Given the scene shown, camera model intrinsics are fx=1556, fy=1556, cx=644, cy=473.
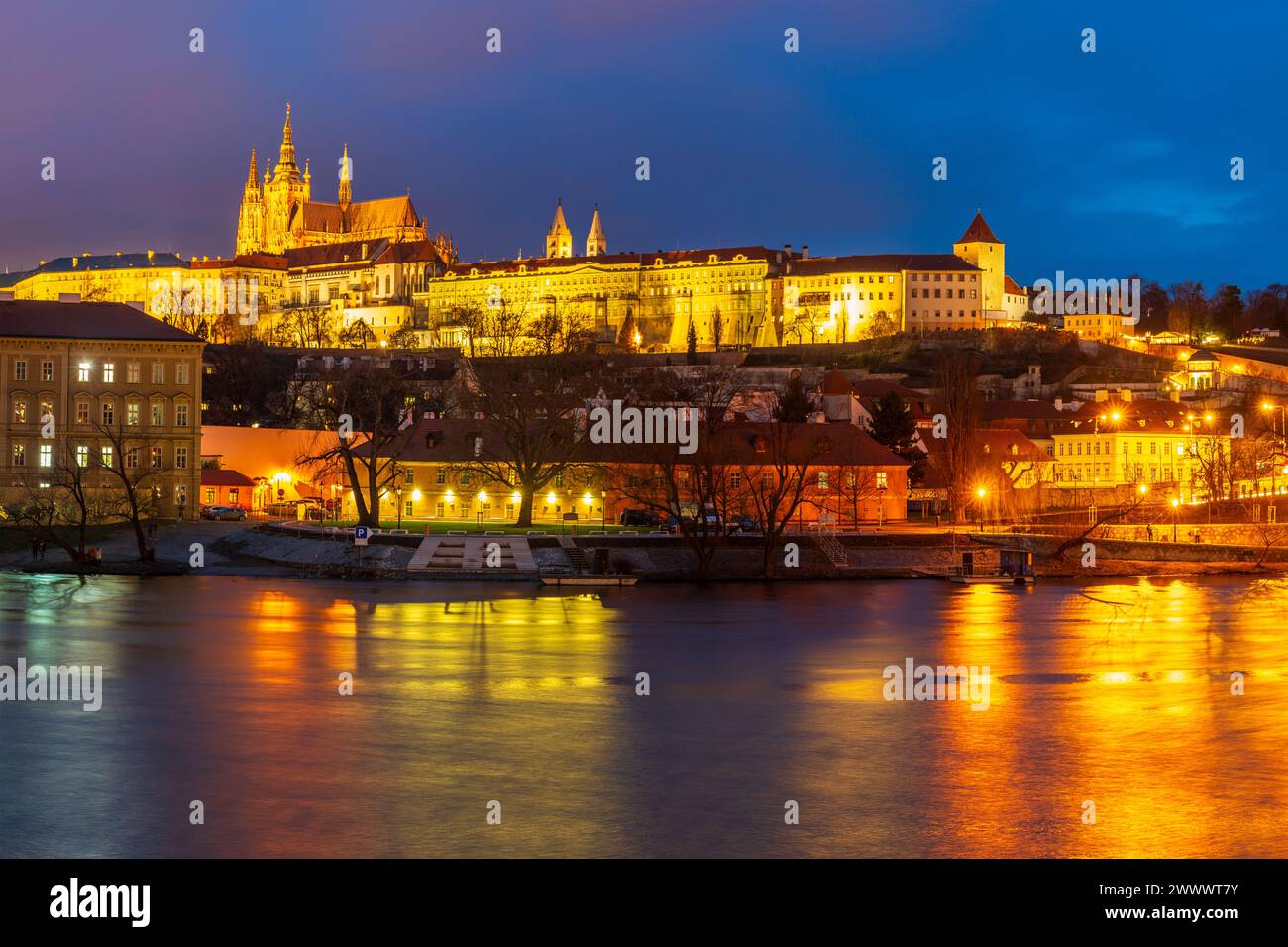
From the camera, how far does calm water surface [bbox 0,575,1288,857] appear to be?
47.9ft

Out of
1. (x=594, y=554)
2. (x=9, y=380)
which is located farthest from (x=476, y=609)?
(x=9, y=380)

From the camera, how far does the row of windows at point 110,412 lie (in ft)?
167

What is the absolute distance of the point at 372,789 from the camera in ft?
52.7

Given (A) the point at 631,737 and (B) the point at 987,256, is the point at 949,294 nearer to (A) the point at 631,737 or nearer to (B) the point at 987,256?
(B) the point at 987,256

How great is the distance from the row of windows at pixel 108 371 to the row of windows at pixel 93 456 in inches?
91.8

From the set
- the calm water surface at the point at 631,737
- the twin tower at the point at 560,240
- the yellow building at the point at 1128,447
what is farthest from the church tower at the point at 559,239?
the calm water surface at the point at 631,737

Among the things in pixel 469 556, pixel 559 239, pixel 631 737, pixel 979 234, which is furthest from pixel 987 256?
pixel 631 737

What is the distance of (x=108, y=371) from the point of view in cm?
5225

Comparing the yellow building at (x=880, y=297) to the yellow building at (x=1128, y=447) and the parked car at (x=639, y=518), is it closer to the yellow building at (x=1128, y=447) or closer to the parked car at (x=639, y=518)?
the yellow building at (x=1128, y=447)

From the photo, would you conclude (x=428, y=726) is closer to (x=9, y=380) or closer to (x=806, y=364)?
(x=9, y=380)

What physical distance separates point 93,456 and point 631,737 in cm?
3660

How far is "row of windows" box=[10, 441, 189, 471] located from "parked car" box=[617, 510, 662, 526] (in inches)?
615

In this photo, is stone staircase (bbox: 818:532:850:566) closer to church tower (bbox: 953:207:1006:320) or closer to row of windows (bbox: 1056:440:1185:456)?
row of windows (bbox: 1056:440:1185:456)

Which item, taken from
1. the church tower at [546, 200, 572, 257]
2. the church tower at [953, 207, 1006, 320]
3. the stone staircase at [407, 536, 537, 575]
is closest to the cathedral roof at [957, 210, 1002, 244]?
the church tower at [953, 207, 1006, 320]
